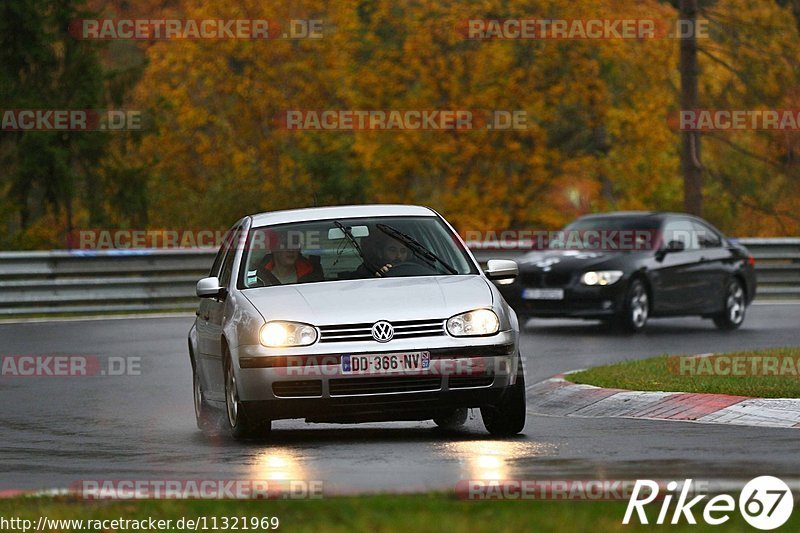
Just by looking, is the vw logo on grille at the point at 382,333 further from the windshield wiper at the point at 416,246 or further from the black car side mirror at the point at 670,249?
the black car side mirror at the point at 670,249

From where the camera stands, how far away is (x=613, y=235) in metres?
23.4

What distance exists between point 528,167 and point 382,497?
38.3 metres

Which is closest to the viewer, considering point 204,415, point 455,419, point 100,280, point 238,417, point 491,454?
point 491,454

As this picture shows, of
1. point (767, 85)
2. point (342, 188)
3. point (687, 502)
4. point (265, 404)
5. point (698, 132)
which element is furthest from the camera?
point (767, 85)

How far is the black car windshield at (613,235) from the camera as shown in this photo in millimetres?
23309

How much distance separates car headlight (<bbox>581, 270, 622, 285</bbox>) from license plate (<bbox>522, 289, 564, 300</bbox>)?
13.4 inches

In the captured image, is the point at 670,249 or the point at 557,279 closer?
the point at 557,279

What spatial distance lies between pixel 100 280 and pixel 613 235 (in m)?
8.42

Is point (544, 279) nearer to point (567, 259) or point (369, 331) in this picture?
point (567, 259)

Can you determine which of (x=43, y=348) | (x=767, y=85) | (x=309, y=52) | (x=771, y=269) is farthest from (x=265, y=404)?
(x=309, y=52)

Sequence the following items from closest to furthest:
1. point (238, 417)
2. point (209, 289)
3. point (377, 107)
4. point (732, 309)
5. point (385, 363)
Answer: point (385, 363) < point (238, 417) < point (209, 289) < point (732, 309) < point (377, 107)

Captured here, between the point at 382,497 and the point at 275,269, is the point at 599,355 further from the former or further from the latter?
the point at 382,497

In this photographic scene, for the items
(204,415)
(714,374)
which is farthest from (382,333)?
(714,374)

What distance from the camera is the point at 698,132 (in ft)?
113
